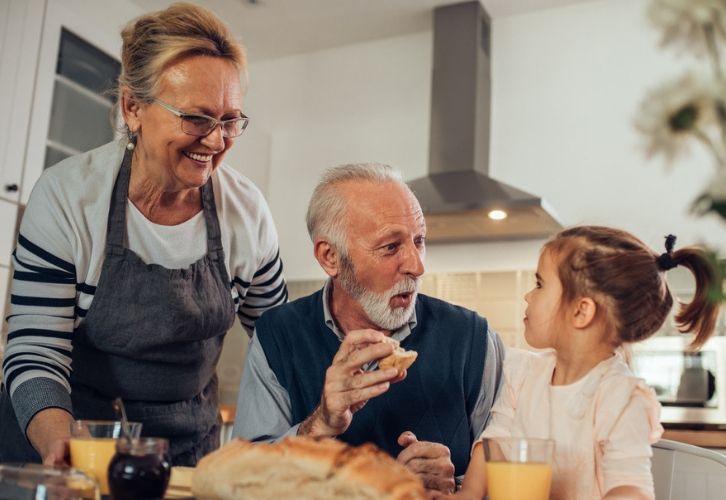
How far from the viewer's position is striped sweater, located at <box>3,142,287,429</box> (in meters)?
1.46

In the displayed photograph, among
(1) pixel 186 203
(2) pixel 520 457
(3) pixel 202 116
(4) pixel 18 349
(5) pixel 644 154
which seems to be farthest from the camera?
(1) pixel 186 203

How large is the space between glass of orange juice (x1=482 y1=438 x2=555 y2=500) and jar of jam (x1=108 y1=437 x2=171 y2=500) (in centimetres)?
37

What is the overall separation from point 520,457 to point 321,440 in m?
0.23

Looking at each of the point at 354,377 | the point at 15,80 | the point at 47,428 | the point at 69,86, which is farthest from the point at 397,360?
the point at 69,86

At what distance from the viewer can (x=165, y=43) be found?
5.36 feet

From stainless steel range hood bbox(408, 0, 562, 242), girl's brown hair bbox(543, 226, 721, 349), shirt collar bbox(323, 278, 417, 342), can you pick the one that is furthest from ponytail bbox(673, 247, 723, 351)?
stainless steel range hood bbox(408, 0, 562, 242)

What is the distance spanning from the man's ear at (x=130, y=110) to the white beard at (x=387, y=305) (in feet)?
1.95

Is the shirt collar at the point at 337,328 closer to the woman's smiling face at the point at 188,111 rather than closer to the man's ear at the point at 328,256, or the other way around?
the man's ear at the point at 328,256

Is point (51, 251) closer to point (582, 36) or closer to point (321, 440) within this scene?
point (321, 440)

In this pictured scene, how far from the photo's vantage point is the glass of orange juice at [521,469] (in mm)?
868

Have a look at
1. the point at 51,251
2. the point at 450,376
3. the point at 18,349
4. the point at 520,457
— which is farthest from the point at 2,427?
the point at 520,457

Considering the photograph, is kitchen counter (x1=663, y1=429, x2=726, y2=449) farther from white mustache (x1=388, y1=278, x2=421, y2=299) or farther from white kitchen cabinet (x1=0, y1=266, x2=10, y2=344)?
white kitchen cabinet (x1=0, y1=266, x2=10, y2=344)

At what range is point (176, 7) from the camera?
1.70 meters

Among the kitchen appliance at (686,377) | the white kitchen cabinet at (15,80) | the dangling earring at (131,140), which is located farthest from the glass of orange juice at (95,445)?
the kitchen appliance at (686,377)
